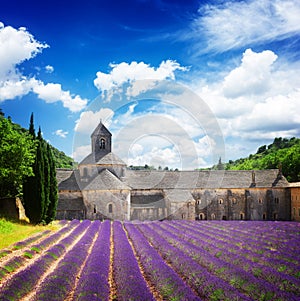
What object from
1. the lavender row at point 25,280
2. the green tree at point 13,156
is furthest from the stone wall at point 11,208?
the lavender row at point 25,280

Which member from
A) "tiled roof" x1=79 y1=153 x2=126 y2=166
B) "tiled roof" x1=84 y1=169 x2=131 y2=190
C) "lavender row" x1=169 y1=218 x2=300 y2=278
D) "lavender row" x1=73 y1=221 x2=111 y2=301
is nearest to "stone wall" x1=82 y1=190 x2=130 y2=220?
"tiled roof" x1=84 y1=169 x2=131 y2=190

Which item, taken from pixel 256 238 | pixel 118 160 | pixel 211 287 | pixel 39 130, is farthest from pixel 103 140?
pixel 211 287

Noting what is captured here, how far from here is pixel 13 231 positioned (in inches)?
900

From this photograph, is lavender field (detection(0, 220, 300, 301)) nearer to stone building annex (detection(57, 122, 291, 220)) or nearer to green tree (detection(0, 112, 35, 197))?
green tree (detection(0, 112, 35, 197))

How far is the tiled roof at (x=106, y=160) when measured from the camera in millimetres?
40312

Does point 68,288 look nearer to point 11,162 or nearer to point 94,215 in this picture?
point 11,162

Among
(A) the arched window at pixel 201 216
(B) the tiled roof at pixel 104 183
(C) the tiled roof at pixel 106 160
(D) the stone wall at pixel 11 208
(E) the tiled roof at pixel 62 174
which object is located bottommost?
(A) the arched window at pixel 201 216

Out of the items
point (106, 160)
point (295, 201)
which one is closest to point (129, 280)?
point (106, 160)

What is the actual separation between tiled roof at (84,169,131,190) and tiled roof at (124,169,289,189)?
15.7 ft

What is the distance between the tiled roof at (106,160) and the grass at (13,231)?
14.2 metres

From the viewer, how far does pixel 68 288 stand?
10.5 meters

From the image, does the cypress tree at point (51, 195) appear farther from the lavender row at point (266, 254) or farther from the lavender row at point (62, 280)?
the lavender row at point (266, 254)

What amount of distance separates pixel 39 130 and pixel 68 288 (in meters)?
22.6

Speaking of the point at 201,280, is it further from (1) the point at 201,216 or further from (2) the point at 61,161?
(2) the point at 61,161
